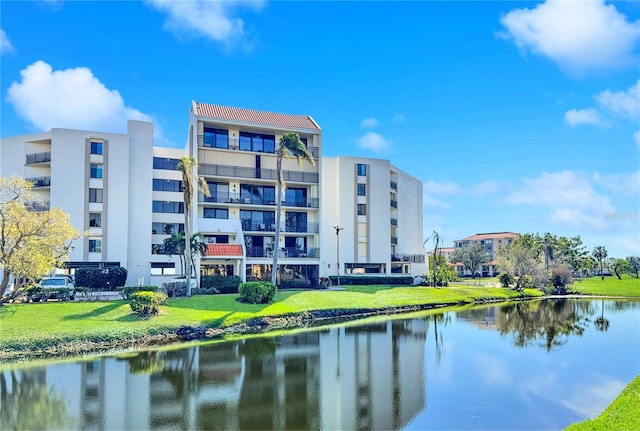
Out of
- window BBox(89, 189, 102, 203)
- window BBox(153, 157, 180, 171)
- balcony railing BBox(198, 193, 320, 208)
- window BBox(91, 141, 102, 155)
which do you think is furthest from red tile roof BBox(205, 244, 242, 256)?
window BBox(91, 141, 102, 155)

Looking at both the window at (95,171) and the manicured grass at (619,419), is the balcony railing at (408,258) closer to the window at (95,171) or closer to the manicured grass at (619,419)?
the window at (95,171)

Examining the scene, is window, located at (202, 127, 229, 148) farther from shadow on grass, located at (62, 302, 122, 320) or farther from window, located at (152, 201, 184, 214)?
shadow on grass, located at (62, 302, 122, 320)

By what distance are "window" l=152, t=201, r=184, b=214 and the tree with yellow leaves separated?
21.6 m

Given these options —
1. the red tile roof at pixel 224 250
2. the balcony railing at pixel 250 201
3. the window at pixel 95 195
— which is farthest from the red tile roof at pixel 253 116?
the red tile roof at pixel 224 250

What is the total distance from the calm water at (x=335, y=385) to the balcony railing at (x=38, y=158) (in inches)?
1330

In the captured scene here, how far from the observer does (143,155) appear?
5091 centimetres

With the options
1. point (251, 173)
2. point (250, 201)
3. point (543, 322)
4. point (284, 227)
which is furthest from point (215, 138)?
point (543, 322)

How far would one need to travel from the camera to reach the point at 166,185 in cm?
5259

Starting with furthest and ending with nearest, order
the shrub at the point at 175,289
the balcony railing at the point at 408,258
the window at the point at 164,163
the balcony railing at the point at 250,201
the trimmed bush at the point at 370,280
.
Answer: the balcony railing at the point at 408,258
the trimmed bush at the point at 370,280
the window at the point at 164,163
the balcony railing at the point at 250,201
the shrub at the point at 175,289

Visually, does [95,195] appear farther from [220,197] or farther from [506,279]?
[506,279]

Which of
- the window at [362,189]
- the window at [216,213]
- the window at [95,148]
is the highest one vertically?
the window at [95,148]

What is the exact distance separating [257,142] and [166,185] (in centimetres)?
1150

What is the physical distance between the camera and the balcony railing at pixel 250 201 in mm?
52188

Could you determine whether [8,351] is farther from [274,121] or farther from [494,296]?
[494,296]
